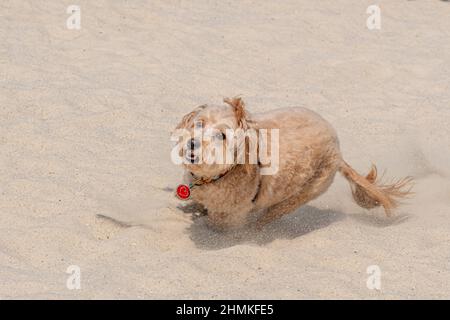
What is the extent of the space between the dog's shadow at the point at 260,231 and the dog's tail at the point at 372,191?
0.71 ft

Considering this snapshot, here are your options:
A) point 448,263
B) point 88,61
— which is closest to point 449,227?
point 448,263

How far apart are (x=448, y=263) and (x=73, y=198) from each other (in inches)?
105

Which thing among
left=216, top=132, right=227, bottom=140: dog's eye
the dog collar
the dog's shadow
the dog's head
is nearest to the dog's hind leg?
the dog's shadow

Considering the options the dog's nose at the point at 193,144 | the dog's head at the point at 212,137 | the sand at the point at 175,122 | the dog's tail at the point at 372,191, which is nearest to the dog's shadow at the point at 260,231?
the sand at the point at 175,122

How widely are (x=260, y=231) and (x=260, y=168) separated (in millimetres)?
642

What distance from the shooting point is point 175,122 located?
7.34m

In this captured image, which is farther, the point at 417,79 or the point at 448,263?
the point at 417,79

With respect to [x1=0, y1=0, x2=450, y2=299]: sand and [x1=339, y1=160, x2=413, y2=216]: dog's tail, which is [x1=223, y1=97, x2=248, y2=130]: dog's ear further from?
[x1=339, y1=160, x2=413, y2=216]: dog's tail

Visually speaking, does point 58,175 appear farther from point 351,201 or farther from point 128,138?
point 351,201

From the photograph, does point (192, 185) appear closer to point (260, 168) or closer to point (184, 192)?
point (184, 192)

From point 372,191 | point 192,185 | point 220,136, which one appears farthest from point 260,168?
point 372,191

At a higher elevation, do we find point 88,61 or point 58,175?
point 88,61

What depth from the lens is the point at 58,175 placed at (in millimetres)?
5984

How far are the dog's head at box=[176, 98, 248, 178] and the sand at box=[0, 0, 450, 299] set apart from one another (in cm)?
59
